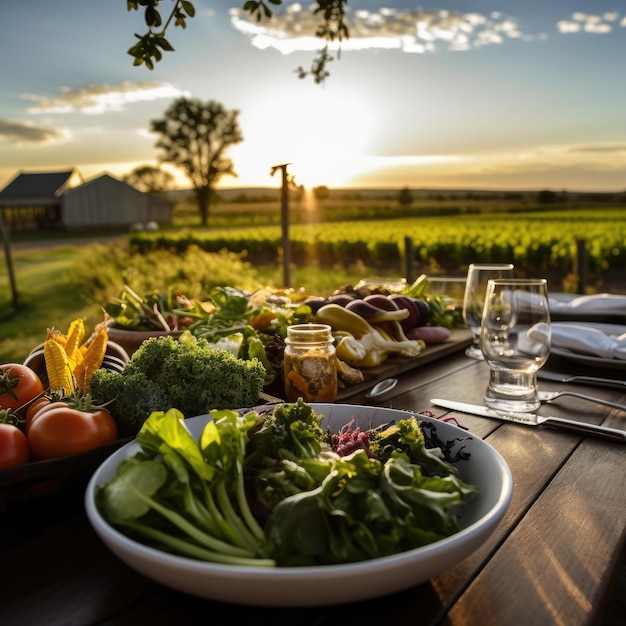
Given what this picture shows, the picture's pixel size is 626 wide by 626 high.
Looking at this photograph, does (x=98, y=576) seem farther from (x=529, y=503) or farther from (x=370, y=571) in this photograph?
(x=529, y=503)

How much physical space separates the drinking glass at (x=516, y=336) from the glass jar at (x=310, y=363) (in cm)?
42

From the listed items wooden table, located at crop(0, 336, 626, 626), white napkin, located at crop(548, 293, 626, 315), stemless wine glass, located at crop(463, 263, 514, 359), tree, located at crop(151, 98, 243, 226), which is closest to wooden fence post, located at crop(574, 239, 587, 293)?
white napkin, located at crop(548, 293, 626, 315)

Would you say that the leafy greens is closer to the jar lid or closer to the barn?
the jar lid

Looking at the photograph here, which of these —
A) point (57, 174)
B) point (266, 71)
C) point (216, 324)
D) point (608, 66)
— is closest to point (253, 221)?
point (266, 71)

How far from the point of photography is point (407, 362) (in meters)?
2.10

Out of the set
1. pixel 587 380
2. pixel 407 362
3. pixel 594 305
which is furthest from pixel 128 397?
pixel 594 305

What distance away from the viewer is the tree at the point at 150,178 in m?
51.6

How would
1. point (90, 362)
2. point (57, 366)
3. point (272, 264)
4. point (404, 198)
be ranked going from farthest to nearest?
point (404, 198), point (272, 264), point (90, 362), point (57, 366)

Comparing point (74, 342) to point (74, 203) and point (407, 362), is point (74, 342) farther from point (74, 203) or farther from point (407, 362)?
point (74, 203)

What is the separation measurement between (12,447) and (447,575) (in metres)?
0.73

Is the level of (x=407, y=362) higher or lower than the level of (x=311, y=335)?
lower

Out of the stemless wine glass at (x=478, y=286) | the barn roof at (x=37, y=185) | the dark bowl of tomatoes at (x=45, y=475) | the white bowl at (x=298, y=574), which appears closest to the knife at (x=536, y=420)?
the stemless wine glass at (x=478, y=286)

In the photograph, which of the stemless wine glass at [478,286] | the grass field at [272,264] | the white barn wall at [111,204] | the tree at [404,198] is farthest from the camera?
the white barn wall at [111,204]

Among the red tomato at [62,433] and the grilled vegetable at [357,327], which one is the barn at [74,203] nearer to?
the grilled vegetable at [357,327]
